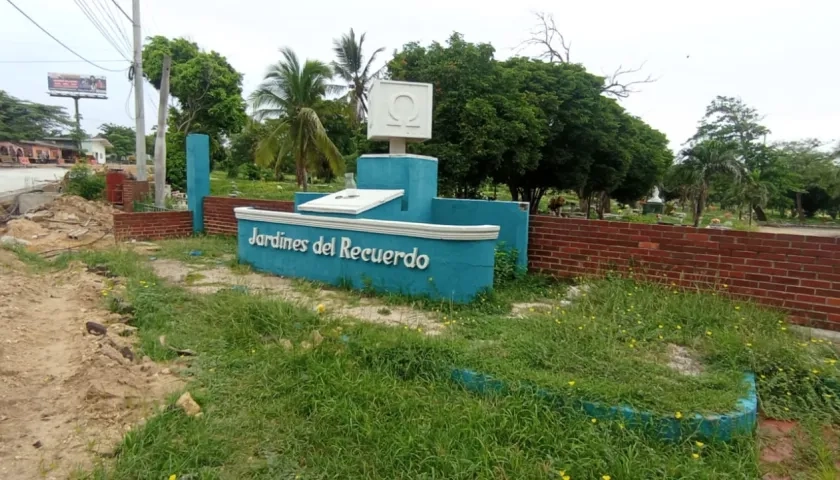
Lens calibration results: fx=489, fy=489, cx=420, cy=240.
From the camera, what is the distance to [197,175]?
1068 cm

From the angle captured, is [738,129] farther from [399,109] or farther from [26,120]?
[26,120]

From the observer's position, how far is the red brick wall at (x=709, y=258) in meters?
4.57

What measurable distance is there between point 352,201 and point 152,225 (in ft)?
Answer: 18.6

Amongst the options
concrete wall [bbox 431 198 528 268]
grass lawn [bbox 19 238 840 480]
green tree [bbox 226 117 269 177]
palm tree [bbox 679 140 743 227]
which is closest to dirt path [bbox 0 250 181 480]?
grass lawn [bbox 19 238 840 480]

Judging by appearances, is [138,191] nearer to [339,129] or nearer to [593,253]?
[593,253]

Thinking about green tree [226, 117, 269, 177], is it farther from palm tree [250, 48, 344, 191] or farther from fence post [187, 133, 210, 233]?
fence post [187, 133, 210, 233]

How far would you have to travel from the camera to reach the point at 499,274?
20.0 ft

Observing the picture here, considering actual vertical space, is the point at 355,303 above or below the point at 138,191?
below

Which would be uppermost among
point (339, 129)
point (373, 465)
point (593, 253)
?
point (339, 129)

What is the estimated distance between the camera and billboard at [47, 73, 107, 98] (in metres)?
70.8

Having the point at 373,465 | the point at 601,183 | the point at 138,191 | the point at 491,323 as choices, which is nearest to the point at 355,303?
the point at 491,323

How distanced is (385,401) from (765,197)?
129 ft

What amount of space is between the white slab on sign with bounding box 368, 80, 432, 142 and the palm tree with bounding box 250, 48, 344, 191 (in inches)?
320

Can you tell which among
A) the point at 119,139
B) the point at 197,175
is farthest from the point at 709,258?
the point at 119,139
